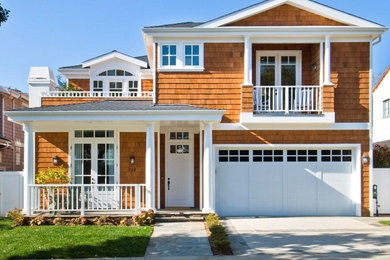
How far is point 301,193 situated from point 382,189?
2.71 m

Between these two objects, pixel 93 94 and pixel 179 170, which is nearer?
pixel 179 170

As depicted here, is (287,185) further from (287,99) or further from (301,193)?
(287,99)

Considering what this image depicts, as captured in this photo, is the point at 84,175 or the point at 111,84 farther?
the point at 111,84

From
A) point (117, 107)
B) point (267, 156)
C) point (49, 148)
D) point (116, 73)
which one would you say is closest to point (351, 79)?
point (267, 156)

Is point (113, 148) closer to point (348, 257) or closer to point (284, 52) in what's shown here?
point (284, 52)

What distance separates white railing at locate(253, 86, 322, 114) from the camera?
13.3 metres

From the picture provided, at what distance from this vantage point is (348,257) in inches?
312

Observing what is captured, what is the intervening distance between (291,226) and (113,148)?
617 cm

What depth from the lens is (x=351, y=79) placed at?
44.4 feet

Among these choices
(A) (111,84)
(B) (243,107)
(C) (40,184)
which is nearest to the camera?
(C) (40,184)

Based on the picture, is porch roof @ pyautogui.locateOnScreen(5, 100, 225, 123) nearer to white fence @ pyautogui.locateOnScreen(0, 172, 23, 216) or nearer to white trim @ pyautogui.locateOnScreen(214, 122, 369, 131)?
white trim @ pyautogui.locateOnScreen(214, 122, 369, 131)

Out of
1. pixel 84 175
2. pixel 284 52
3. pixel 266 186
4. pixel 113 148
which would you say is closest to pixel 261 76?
pixel 284 52

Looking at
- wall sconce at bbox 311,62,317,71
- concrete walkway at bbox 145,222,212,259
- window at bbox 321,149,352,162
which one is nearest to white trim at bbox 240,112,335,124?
window at bbox 321,149,352,162

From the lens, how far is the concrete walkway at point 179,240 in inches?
330
